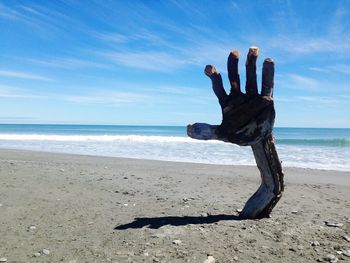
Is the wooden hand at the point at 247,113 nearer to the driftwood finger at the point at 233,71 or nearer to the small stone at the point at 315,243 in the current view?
the driftwood finger at the point at 233,71

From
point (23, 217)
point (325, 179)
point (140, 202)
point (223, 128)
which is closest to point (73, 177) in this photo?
point (140, 202)

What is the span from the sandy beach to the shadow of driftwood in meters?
0.02

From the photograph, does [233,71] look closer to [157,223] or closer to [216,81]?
[216,81]

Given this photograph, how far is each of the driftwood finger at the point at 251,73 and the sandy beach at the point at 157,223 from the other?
6.82ft

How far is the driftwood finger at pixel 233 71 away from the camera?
5449mm

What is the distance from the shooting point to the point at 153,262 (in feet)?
14.2

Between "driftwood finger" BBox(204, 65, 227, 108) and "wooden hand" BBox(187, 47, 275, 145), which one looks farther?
"driftwood finger" BBox(204, 65, 227, 108)

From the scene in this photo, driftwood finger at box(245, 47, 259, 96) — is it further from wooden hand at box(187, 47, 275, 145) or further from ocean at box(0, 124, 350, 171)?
ocean at box(0, 124, 350, 171)

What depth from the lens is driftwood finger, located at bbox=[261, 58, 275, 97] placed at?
536 centimetres

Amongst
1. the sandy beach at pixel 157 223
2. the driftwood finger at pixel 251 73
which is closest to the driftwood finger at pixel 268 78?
the driftwood finger at pixel 251 73

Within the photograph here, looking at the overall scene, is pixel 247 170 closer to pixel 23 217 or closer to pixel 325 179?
pixel 325 179

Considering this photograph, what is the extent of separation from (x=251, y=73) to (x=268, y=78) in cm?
26

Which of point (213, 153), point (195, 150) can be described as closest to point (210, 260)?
point (213, 153)

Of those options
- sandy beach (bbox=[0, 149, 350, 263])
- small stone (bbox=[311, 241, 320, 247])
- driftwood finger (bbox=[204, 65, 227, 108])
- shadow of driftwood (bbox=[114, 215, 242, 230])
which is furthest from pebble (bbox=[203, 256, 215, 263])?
driftwood finger (bbox=[204, 65, 227, 108])
